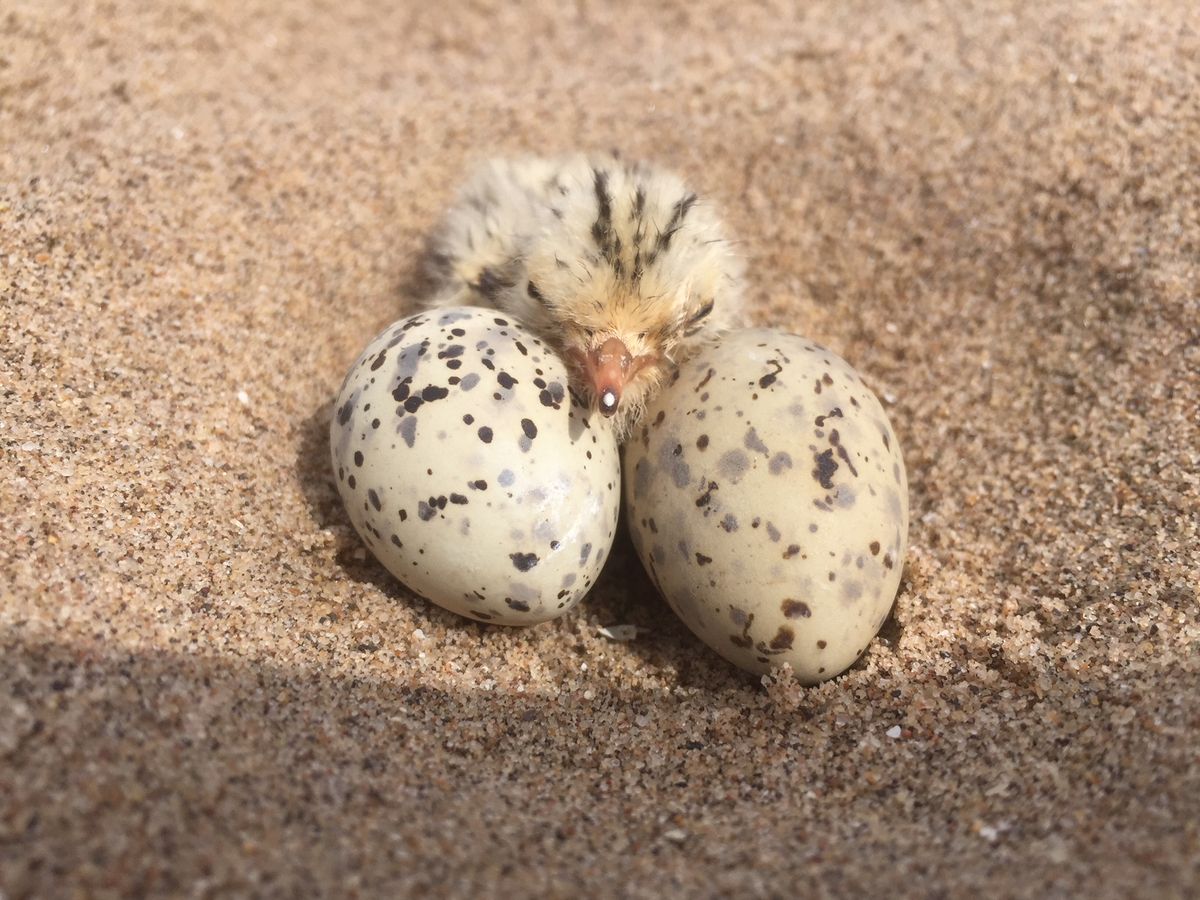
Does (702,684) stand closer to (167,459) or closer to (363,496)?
(363,496)

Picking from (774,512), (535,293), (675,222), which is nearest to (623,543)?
(774,512)

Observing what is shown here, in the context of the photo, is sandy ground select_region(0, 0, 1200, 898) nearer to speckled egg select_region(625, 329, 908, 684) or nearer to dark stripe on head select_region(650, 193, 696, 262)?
speckled egg select_region(625, 329, 908, 684)

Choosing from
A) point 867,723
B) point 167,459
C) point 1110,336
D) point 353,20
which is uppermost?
point 353,20

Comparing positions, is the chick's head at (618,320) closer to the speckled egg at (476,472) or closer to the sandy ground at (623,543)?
the speckled egg at (476,472)

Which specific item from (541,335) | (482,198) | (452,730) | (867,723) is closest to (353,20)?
(482,198)

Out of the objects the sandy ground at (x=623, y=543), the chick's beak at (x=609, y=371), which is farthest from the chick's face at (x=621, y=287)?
the sandy ground at (x=623, y=543)

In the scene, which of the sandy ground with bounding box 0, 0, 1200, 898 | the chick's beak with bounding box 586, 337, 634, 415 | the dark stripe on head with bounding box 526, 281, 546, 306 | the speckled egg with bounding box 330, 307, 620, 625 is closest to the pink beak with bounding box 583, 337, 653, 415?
the chick's beak with bounding box 586, 337, 634, 415
